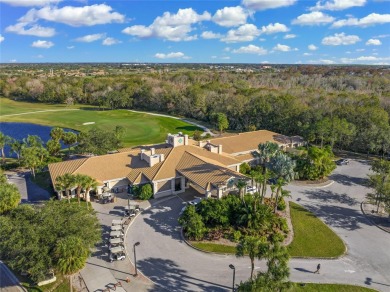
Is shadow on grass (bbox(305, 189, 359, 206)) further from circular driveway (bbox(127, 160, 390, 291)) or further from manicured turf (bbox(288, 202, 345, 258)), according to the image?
manicured turf (bbox(288, 202, 345, 258))

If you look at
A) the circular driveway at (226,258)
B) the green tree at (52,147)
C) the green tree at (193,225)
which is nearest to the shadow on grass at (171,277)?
the circular driveway at (226,258)

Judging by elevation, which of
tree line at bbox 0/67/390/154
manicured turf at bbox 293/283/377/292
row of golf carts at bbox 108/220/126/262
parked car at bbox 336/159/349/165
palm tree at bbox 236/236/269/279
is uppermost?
tree line at bbox 0/67/390/154

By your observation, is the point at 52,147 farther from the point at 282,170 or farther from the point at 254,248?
the point at 254,248

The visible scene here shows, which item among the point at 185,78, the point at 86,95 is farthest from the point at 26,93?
the point at 185,78

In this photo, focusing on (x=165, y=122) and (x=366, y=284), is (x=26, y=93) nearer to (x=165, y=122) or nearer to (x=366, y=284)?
(x=165, y=122)

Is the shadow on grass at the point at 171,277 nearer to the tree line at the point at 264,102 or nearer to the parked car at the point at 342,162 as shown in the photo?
the parked car at the point at 342,162

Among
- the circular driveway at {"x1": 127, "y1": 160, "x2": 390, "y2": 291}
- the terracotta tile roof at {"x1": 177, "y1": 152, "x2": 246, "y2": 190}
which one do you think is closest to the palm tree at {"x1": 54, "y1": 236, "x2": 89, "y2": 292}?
the circular driveway at {"x1": 127, "y1": 160, "x2": 390, "y2": 291}
